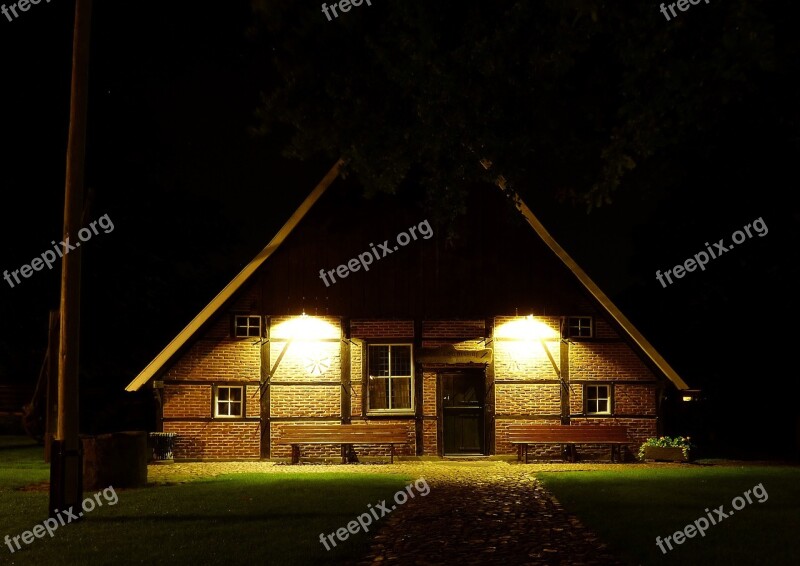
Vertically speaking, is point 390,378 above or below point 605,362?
below

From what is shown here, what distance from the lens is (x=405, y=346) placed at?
1967 centimetres

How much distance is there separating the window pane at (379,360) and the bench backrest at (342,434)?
130 cm

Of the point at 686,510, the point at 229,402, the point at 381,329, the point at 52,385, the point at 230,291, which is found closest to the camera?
the point at 686,510

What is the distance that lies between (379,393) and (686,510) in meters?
9.51

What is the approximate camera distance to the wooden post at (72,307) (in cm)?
1046

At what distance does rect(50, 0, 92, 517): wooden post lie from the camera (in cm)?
1046

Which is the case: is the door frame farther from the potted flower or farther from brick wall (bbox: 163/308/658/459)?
the potted flower

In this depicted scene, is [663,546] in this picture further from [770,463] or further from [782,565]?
[770,463]

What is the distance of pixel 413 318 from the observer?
1939cm

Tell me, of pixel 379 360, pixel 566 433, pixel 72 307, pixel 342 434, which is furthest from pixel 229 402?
pixel 72 307

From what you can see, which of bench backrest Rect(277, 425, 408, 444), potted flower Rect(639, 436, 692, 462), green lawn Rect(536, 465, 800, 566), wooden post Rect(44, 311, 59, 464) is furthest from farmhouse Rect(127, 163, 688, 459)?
green lawn Rect(536, 465, 800, 566)

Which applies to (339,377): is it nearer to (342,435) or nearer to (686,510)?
(342,435)

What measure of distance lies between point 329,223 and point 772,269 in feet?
Result: 36.3

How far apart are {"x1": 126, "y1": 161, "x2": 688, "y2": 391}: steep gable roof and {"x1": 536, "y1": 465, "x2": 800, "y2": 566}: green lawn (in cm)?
322
